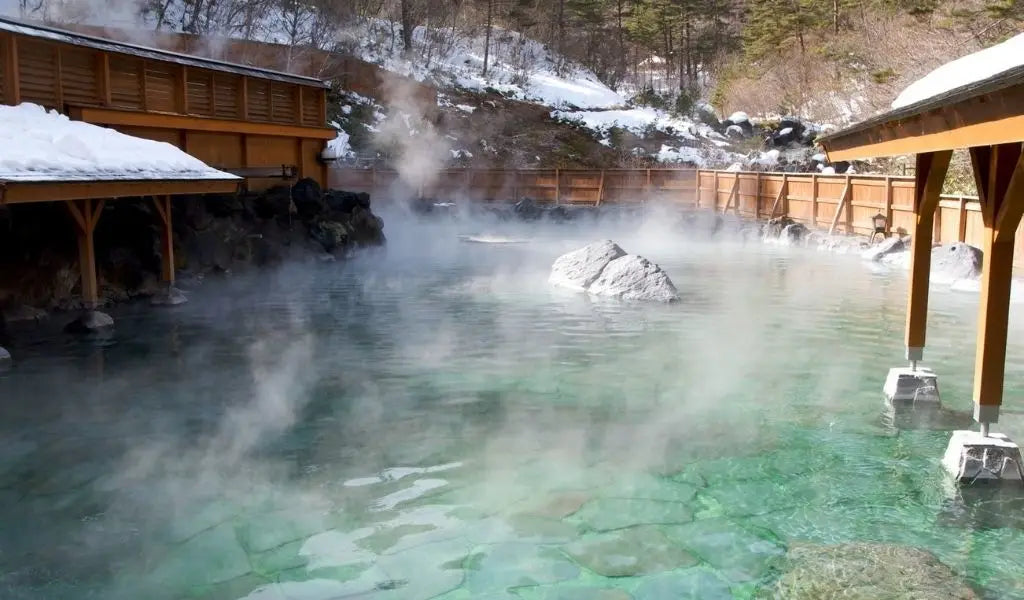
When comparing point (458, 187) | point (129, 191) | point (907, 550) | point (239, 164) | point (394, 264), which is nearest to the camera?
point (907, 550)

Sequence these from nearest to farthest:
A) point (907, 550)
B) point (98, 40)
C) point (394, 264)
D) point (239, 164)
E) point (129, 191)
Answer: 1. point (907, 550)
2. point (129, 191)
3. point (98, 40)
4. point (239, 164)
5. point (394, 264)

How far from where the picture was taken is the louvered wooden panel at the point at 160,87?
49.1 ft

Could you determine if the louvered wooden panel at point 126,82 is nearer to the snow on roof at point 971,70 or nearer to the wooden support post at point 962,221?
the snow on roof at point 971,70

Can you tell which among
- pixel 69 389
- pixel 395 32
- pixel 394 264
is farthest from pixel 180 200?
pixel 395 32

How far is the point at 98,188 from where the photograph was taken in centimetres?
996

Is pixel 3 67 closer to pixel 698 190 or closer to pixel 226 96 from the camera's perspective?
pixel 226 96

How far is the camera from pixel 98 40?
535 inches

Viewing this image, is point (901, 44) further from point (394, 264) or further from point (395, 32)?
point (395, 32)

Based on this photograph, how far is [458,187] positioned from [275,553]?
29243 millimetres

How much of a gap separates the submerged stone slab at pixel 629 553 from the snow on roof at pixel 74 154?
663cm

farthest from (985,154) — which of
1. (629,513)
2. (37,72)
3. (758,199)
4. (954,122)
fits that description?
(758,199)

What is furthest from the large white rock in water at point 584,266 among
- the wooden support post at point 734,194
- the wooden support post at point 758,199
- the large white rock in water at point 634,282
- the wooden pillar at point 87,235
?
the wooden support post at point 734,194

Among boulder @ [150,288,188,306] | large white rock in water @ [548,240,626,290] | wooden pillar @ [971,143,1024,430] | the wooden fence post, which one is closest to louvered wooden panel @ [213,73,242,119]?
boulder @ [150,288,188,306]

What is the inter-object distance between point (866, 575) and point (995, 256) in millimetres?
2350
